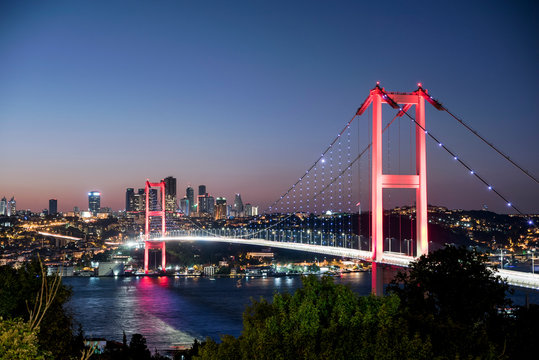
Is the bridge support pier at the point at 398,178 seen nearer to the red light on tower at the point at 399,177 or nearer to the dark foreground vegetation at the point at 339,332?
the red light on tower at the point at 399,177

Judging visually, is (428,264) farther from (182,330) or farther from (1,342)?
(182,330)

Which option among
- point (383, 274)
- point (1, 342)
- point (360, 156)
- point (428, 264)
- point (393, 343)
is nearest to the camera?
point (1, 342)

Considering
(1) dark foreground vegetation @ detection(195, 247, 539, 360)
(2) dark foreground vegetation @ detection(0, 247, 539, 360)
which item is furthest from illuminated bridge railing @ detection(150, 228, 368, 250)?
(1) dark foreground vegetation @ detection(195, 247, 539, 360)

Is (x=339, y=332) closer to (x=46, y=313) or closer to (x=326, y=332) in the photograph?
(x=326, y=332)

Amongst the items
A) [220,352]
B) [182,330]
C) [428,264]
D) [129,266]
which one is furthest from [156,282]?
[220,352]

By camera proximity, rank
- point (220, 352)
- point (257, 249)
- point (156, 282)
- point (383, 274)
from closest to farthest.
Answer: point (220, 352)
point (383, 274)
point (156, 282)
point (257, 249)
